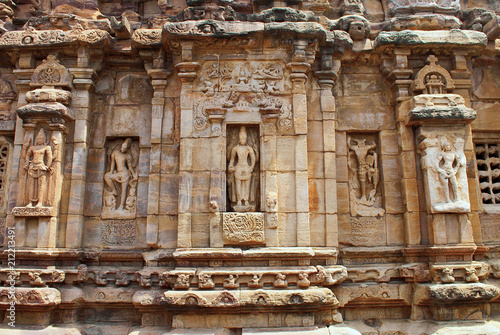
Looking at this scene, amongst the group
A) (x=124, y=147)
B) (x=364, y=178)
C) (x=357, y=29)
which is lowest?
(x=364, y=178)

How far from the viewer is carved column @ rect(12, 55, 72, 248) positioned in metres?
6.82

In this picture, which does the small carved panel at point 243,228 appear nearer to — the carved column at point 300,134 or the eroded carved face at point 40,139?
the carved column at point 300,134

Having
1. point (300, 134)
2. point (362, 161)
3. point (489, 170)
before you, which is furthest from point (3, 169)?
point (489, 170)

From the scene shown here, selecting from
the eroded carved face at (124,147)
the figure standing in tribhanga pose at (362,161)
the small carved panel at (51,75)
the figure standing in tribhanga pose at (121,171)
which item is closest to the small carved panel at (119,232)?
the figure standing in tribhanga pose at (121,171)

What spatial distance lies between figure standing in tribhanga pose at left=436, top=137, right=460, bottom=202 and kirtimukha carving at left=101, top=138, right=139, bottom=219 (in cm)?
562

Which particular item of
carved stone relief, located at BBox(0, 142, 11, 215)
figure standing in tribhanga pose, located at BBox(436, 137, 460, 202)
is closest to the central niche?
figure standing in tribhanga pose, located at BBox(436, 137, 460, 202)

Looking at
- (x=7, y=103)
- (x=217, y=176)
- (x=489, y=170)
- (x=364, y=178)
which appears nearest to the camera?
(x=217, y=176)

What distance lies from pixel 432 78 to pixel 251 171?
12.9 feet

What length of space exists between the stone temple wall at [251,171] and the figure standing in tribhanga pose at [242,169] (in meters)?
0.02

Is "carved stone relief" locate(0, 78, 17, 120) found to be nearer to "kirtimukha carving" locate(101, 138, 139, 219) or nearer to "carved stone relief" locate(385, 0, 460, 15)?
"kirtimukha carving" locate(101, 138, 139, 219)

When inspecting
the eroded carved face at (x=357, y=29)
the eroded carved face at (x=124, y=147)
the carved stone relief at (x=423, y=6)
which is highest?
the carved stone relief at (x=423, y=6)

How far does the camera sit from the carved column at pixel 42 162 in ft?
22.4

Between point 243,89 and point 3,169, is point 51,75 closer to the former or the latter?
point 3,169

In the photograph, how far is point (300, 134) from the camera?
6.88 meters
